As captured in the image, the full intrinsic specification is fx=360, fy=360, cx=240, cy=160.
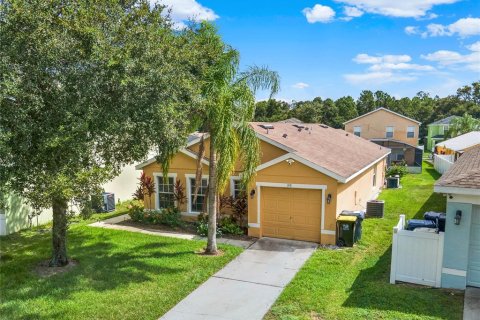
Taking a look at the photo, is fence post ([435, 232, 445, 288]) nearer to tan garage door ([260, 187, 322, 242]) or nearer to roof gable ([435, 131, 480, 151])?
tan garage door ([260, 187, 322, 242])

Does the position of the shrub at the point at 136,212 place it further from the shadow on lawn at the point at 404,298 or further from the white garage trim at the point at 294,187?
the shadow on lawn at the point at 404,298

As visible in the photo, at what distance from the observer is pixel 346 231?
42.8 feet

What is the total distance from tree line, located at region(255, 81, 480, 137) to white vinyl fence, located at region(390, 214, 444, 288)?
55.6 metres

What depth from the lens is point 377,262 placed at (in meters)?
11.5

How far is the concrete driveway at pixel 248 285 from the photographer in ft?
28.2

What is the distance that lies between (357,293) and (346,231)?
12.9ft

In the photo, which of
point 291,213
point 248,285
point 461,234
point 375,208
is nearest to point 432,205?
point 375,208

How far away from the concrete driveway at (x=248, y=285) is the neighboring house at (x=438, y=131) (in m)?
56.9

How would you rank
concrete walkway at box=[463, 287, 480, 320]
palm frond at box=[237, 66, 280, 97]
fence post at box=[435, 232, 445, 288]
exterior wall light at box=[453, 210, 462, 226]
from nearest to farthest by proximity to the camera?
concrete walkway at box=[463, 287, 480, 320] → exterior wall light at box=[453, 210, 462, 226] → fence post at box=[435, 232, 445, 288] → palm frond at box=[237, 66, 280, 97]

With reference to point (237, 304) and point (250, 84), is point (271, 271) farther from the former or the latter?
point (250, 84)

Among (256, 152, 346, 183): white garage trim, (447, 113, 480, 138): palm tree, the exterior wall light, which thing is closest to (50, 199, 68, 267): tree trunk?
(256, 152, 346, 183): white garage trim

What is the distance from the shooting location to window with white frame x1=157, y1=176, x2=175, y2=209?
16.9m

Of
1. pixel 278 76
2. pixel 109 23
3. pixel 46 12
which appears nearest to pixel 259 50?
pixel 278 76

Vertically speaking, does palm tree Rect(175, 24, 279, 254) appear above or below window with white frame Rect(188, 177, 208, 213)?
above
